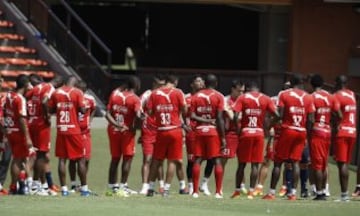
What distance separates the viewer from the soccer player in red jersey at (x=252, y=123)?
71.6ft

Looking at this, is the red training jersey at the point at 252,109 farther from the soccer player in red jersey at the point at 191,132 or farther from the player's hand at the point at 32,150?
the player's hand at the point at 32,150

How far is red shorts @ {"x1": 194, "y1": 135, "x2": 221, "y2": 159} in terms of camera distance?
21.9 m

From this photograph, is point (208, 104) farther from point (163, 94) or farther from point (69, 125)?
point (69, 125)

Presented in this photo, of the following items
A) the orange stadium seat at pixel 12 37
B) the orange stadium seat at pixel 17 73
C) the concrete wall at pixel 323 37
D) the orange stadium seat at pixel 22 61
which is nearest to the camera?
the orange stadium seat at pixel 17 73

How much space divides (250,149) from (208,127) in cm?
85

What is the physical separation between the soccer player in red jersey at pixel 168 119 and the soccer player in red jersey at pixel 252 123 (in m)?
1.09

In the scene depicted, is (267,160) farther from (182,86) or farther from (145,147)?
(182,86)

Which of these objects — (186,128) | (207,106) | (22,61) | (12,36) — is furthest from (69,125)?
(12,36)

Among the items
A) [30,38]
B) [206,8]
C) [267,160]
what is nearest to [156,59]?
[206,8]

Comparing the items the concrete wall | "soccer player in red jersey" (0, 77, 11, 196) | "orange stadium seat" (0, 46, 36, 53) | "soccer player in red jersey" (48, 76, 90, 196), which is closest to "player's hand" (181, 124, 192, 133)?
"soccer player in red jersey" (48, 76, 90, 196)

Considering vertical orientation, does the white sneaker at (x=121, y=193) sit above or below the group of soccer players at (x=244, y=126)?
below

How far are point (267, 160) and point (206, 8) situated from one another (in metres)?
21.9

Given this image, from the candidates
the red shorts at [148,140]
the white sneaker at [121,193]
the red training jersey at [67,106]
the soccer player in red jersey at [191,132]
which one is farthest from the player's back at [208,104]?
the red training jersey at [67,106]

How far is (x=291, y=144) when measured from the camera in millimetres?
21469
